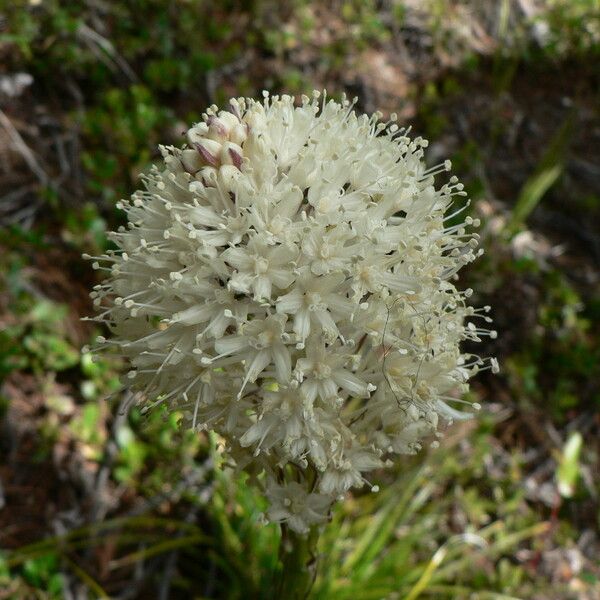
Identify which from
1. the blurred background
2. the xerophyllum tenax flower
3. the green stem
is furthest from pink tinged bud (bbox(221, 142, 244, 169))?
the green stem

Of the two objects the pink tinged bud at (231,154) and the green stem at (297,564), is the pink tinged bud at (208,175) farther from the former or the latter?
the green stem at (297,564)

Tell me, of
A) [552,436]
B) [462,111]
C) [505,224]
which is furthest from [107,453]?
[462,111]

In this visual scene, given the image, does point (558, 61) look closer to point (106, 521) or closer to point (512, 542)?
point (512, 542)

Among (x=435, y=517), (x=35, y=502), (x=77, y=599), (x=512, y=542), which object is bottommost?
(x=512, y=542)

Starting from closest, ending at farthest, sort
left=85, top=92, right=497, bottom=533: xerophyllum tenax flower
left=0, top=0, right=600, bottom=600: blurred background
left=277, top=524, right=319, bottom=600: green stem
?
left=85, top=92, right=497, bottom=533: xerophyllum tenax flower
left=277, top=524, right=319, bottom=600: green stem
left=0, top=0, right=600, bottom=600: blurred background

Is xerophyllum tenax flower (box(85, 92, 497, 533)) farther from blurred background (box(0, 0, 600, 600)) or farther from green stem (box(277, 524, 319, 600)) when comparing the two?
blurred background (box(0, 0, 600, 600))

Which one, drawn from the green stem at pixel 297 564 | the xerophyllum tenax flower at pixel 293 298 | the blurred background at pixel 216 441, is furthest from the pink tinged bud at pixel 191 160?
the green stem at pixel 297 564

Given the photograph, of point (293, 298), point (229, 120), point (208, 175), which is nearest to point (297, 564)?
point (293, 298)
